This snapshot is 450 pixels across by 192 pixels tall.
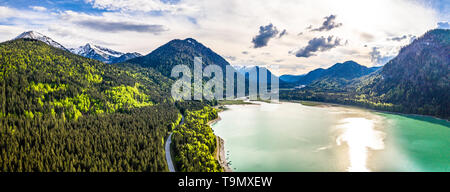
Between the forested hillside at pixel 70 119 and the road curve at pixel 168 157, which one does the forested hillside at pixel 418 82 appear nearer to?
the road curve at pixel 168 157

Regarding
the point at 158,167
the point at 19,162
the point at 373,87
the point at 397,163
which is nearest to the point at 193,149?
the point at 158,167

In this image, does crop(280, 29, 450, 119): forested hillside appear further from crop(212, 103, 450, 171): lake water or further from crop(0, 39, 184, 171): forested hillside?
crop(0, 39, 184, 171): forested hillside

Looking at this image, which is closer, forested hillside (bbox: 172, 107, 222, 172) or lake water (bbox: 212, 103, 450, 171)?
forested hillside (bbox: 172, 107, 222, 172)

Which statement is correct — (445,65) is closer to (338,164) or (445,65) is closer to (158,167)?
(338,164)

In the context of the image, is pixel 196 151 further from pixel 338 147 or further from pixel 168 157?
pixel 338 147

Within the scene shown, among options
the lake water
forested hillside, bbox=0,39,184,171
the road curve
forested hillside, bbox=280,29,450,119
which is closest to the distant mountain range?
forested hillside, bbox=280,29,450,119

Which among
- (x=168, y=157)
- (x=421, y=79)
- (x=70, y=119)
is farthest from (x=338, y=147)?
(x=421, y=79)
